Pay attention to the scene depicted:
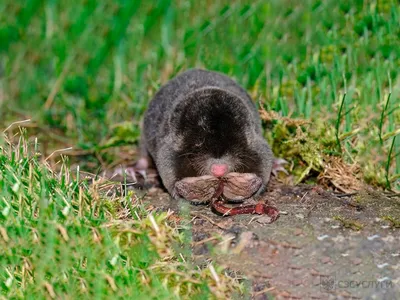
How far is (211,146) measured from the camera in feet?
13.8

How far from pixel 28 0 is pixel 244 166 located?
350 centimetres

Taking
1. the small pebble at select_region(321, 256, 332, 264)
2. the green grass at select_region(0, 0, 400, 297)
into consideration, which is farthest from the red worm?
the green grass at select_region(0, 0, 400, 297)

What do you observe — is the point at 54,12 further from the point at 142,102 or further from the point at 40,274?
the point at 40,274

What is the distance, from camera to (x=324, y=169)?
469 centimetres

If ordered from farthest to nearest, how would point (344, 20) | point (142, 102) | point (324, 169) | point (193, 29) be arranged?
point (193, 29), point (142, 102), point (344, 20), point (324, 169)

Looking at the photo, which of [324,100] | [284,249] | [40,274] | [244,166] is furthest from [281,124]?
[40,274]

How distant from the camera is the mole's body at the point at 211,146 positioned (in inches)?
166

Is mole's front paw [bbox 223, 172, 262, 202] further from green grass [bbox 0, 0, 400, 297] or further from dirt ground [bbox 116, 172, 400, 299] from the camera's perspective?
green grass [bbox 0, 0, 400, 297]

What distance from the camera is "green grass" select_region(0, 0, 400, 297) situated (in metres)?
4.65

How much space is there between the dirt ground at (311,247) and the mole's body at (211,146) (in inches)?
7.8

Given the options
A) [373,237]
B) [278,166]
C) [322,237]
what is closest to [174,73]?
[278,166]

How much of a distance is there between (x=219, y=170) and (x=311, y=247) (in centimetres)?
76

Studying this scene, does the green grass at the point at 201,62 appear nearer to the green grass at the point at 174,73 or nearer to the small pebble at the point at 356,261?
the green grass at the point at 174,73

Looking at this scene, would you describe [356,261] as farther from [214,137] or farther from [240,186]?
[214,137]
